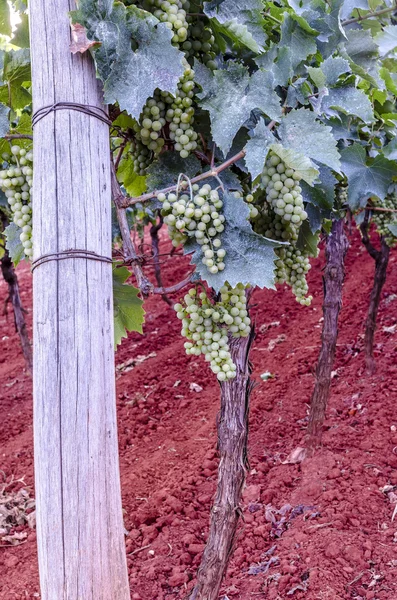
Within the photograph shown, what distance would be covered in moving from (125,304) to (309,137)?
36.7 inches

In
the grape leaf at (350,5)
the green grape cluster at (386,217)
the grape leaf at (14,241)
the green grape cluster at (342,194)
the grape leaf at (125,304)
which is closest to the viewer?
the grape leaf at (14,241)

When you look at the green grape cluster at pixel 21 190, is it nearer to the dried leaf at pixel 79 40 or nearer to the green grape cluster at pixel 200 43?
the dried leaf at pixel 79 40

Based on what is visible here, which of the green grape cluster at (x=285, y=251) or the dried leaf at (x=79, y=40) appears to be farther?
the green grape cluster at (x=285, y=251)

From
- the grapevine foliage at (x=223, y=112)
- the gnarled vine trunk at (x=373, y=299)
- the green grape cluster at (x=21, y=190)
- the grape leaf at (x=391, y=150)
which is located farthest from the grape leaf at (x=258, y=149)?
the gnarled vine trunk at (x=373, y=299)

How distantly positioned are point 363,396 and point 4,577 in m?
3.11

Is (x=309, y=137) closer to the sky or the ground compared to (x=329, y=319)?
closer to the sky

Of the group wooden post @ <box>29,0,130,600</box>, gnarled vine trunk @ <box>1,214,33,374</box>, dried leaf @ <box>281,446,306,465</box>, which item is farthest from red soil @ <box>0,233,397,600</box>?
wooden post @ <box>29,0,130,600</box>

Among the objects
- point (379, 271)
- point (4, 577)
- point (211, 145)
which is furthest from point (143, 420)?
point (211, 145)

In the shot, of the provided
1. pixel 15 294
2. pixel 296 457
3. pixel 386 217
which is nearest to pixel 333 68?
pixel 386 217

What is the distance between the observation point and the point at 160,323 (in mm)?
8023

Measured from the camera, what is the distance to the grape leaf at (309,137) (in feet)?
5.10

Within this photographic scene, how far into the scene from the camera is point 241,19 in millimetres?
1687

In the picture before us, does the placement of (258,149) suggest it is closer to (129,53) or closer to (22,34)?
(129,53)

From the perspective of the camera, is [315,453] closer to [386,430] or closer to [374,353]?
[386,430]
